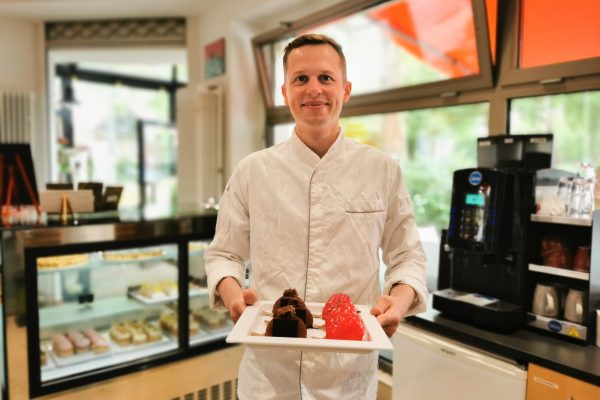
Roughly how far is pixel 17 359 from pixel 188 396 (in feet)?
3.20

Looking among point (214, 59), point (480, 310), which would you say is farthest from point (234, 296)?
point (214, 59)

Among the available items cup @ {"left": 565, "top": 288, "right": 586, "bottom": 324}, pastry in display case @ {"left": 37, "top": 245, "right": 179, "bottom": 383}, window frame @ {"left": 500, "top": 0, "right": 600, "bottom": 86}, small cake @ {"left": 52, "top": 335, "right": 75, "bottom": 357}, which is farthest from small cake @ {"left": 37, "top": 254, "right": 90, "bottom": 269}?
window frame @ {"left": 500, "top": 0, "right": 600, "bottom": 86}

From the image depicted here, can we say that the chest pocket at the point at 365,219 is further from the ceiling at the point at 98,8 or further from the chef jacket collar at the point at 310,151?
the ceiling at the point at 98,8

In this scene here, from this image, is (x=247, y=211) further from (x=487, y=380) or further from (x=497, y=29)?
(x=497, y=29)

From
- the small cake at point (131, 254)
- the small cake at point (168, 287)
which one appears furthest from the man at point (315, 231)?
the small cake at point (168, 287)

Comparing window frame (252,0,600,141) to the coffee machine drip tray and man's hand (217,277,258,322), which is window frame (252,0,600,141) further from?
man's hand (217,277,258,322)

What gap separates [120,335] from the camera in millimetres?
2828

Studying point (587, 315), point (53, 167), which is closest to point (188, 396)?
point (587, 315)

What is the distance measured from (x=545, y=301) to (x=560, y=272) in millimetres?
167

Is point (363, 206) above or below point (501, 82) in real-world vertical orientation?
below

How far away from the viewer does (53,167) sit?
5.21 metres

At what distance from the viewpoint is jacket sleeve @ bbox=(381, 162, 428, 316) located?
1329 millimetres

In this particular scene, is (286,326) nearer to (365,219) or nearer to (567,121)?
(365,219)

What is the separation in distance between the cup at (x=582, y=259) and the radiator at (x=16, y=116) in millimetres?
5134
